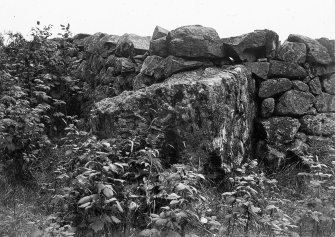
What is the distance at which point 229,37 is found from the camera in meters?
7.78

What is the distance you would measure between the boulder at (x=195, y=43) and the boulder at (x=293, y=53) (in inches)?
50.4

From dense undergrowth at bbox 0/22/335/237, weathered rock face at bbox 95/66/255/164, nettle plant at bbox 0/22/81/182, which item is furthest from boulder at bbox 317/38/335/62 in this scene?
nettle plant at bbox 0/22/81/182

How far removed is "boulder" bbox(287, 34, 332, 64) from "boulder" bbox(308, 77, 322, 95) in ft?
1.25

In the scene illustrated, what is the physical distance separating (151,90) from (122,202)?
8.09ft

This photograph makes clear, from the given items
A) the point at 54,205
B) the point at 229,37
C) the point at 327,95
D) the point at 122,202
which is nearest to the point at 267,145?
the point at 327,95

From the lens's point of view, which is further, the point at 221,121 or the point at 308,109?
the point at 308,109

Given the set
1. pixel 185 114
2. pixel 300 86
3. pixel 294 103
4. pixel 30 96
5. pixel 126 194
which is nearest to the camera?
pixel 126 194

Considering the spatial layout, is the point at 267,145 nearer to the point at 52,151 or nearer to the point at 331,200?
the point at 331,200

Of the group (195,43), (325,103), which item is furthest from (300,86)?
(195,43)

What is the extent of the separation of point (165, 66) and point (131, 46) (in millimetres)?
2006

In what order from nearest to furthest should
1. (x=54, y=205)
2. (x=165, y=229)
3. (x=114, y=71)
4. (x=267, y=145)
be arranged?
(x=165, y=229)
(x=54, y=205)
(x=267, y=145)
(x=114, y=71)

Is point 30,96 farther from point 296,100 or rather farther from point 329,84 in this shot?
point 329,84

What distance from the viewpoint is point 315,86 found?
25.4 ft

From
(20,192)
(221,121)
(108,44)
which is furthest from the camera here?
(108,44)
